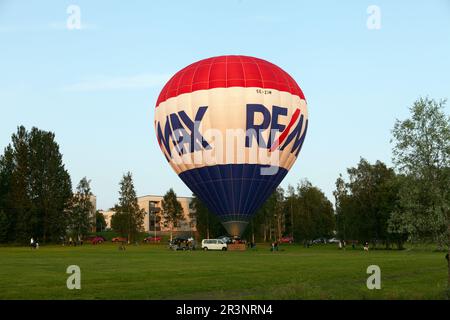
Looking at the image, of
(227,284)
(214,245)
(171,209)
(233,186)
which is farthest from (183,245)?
(171,209)

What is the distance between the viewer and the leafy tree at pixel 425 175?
25703 millimetres

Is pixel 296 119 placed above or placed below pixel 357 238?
above

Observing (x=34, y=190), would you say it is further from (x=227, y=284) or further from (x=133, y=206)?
(x=227, y=284)

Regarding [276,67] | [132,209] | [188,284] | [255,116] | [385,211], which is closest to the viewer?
[188,284]

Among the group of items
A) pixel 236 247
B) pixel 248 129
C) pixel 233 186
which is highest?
pixel 248 129

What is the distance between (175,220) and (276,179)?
295ft

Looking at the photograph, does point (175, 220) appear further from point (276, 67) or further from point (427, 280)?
point (427, 280)

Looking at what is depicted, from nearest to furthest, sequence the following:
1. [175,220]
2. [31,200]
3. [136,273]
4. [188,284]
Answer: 1. [188,284]
2. [136,273]
3. [31,200]
4. [175,220]

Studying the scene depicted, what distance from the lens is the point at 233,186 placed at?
175ft

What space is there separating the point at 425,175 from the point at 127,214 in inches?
3773

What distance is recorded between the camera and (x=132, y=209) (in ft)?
388

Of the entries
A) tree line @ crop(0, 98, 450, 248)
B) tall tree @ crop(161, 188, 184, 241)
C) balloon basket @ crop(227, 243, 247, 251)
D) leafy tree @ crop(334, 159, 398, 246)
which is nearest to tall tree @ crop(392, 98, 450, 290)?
tree line @ crop(0, 98, 450, 248)

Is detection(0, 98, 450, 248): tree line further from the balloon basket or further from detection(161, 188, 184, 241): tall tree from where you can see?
the balloon basket

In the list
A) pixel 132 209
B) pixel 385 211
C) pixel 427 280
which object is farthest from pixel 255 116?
pixel 132 209
